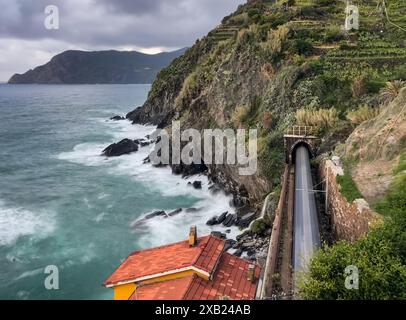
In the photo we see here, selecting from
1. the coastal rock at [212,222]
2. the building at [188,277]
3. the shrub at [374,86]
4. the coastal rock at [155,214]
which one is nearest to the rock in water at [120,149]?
the coastal rock at [155,214]

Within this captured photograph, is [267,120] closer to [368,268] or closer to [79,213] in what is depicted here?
[79,213]

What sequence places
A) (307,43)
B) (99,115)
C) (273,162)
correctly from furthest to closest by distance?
(99,115) → (307,43) → (273,162)

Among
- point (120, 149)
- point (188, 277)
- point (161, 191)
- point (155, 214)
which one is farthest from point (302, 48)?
point (188, 277)

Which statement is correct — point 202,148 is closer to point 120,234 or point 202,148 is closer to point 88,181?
point 88,181

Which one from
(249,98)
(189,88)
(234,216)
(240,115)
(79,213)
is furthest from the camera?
(189,88)

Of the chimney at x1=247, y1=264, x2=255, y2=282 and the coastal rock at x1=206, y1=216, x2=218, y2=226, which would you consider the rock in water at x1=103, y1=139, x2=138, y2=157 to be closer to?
the coastal rock at x1=206, y1=216, x2=218, y2=226
